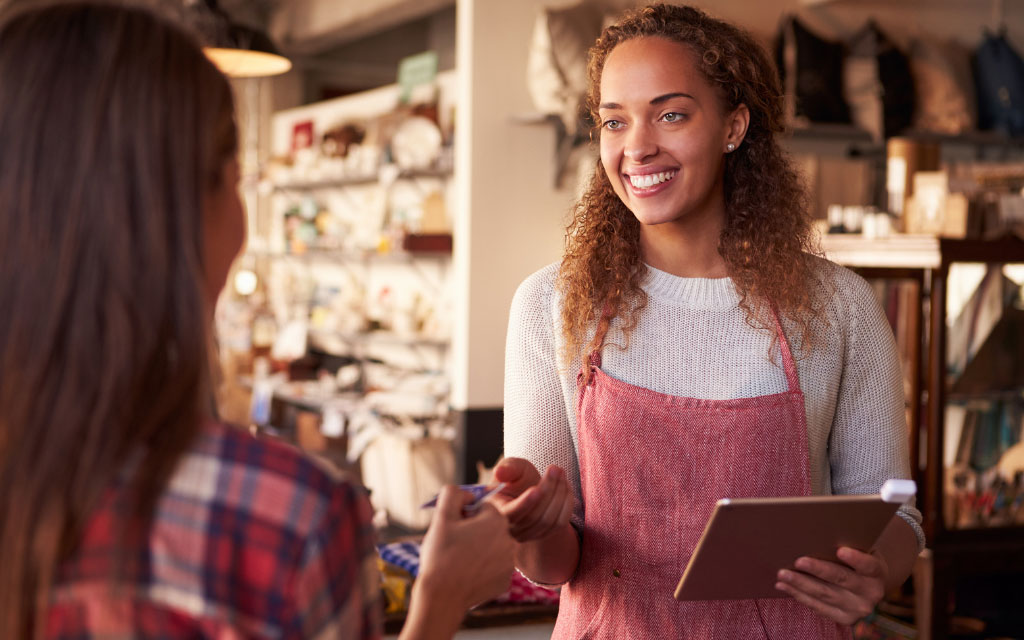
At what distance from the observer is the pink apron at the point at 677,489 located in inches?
62.6

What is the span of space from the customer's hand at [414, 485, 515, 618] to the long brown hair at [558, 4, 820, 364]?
1.99 ft

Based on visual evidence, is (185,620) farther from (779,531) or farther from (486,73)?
(486,73)

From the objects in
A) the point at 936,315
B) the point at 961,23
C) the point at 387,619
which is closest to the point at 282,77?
the point at 961,23

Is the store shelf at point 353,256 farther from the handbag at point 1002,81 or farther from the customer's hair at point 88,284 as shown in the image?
the customer's hair at point 88,284

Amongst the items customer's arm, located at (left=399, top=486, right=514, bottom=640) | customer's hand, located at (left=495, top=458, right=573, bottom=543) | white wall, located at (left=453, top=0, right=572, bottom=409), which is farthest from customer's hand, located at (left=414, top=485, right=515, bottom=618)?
white wall, located at (left=453, top=0, right=572, bottom=409)

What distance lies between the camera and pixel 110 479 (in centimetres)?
79

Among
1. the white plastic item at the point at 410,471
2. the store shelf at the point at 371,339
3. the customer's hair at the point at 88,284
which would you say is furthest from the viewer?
the store shelf at the point at 371,339

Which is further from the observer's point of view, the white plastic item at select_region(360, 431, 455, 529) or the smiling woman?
the white plastic item at select_region(360, 431, 455, 529)

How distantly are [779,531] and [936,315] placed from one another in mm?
2335

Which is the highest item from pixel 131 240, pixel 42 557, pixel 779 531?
pixel 131 240

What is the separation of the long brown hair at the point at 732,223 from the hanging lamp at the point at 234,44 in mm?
2127

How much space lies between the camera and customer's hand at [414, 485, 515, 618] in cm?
105

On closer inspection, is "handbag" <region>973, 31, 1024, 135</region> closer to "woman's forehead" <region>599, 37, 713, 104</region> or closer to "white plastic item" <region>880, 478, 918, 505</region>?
"woman's forehead" <region>599, 37, 713, 104</region>

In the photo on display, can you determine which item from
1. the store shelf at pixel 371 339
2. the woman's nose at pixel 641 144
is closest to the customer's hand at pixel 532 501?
the woman's nose at pixel 641 144
